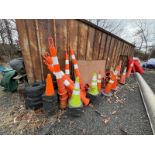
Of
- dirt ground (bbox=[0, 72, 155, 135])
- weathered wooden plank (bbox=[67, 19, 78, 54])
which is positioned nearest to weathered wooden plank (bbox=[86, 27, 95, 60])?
weathered wooden plank (bbox=[67, 19, 78, 54])

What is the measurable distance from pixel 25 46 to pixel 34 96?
3.89ft

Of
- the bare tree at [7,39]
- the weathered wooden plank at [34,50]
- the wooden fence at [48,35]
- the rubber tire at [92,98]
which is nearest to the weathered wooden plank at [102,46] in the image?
the wooden fence at [48,35]

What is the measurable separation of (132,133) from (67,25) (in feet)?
8.98

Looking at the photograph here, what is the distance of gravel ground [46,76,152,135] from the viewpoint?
1642 millimetres

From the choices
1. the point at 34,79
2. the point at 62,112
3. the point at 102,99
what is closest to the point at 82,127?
the point at 62,112

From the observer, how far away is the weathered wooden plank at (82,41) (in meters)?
2.54

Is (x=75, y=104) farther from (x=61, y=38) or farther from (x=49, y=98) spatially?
(x=61, y=38)

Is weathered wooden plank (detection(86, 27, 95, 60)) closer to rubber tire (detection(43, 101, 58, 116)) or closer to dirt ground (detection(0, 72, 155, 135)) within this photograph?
dirt ground (detection(0, 72, 155, 135))

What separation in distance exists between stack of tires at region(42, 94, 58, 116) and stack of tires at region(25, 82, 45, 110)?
231 millimetres

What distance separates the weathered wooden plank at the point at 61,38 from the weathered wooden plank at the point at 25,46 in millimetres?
717

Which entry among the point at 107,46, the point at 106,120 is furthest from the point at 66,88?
the point at 107,46

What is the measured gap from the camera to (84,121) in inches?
72.7

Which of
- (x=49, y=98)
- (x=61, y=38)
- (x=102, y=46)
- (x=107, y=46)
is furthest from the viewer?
(x=107, y=46)
